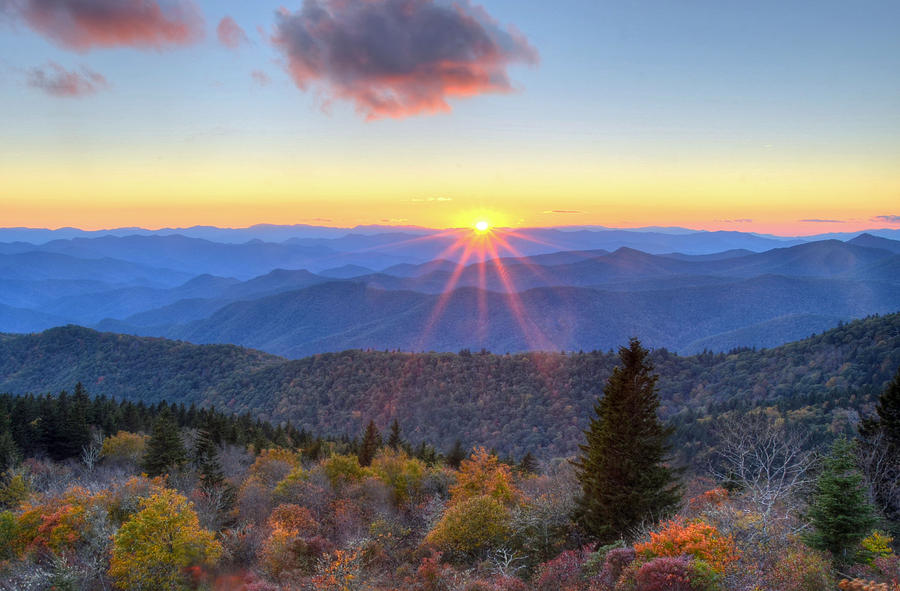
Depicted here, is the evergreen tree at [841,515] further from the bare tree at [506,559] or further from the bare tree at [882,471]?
the bare tree at [506,559]

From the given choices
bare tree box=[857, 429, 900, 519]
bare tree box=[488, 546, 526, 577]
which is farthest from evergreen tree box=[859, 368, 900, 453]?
bare tree box=[488, 546, 526, 577]

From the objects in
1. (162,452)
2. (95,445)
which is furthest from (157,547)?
→ (95,445)

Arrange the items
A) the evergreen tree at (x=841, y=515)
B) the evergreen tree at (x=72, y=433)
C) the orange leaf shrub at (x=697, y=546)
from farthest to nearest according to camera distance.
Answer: the evergreen tree at (x=72, y=433) → the evergreen tree at (x=841, y=515) → the orange leaf shrub at (x=697, y=546)

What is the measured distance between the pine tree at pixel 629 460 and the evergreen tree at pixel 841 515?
235 inches

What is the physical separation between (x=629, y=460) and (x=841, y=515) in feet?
25.2

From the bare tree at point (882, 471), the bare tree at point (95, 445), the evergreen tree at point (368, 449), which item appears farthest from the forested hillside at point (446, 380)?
the bare tree at point (95, 445)

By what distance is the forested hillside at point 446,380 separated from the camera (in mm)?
104500

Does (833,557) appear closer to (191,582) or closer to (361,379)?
(191,582)

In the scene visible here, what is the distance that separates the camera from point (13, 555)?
71.8ft

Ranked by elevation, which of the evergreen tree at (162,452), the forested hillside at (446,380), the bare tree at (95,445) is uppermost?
the evergreen tree at (162,452)

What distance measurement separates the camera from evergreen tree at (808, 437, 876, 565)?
14.7m

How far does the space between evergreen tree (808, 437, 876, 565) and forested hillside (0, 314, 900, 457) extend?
69.7m

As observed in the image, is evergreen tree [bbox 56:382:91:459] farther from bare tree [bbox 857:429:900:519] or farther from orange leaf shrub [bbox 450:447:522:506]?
bare tree [bbox 857:429:900:519]

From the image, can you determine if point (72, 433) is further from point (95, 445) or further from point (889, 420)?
point (889, 420)
